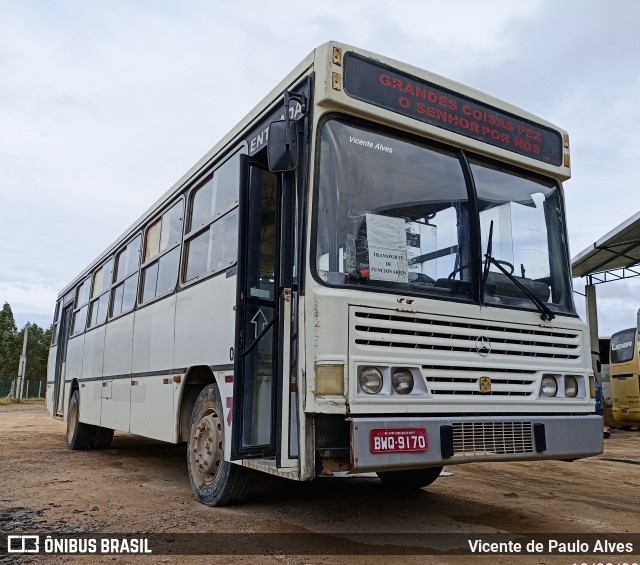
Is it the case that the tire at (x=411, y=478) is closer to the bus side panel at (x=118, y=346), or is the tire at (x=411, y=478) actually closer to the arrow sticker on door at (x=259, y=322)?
the arrow sticker on door at (x=259, y=322)

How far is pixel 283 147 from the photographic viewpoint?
4.27 metres

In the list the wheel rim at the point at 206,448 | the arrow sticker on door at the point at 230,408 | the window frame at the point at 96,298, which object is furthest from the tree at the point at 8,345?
the arrow sticker on door at the point at 230,408

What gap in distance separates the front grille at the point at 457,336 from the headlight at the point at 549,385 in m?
0.16

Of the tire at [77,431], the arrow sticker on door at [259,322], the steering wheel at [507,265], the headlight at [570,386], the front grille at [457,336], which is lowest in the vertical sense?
the tire at [77,431]

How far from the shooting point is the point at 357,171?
4430mm

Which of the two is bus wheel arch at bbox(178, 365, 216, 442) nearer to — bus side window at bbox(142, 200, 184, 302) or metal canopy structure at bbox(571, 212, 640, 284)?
bus side window at bbox(142, 200, 184, 302)

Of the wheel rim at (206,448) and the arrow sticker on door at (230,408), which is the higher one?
the arrow sticker on door at (230,408)

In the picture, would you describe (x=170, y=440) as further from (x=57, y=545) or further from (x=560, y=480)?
(x=560, y=480)

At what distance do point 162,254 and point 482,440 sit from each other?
14.3 ft

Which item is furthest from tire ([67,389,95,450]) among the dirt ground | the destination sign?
the destination sign

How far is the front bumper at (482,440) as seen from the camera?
12.6ft

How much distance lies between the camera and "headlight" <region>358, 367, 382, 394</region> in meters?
3.99

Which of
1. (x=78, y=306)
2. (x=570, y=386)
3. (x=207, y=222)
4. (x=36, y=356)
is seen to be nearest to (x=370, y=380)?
(x=570, y=386)

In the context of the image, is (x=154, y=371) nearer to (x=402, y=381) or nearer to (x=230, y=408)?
(x=230, y=408)
